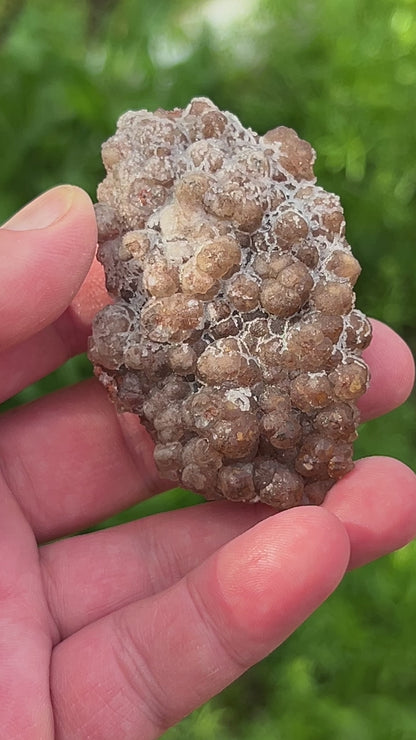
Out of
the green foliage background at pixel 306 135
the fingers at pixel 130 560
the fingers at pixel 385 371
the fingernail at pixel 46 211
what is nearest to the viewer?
the fingernail at pixel 46 211

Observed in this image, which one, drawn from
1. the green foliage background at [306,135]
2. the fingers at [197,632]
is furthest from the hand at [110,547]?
the green foliage background at [306,135]

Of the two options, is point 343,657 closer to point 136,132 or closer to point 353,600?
point 353,600

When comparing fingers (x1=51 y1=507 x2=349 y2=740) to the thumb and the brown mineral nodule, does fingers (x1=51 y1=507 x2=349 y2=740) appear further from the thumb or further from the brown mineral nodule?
the thumb

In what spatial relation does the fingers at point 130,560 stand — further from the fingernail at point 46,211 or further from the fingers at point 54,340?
the fingernail at point 46,211

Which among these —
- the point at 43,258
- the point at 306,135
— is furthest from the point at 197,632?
the point at 306,135

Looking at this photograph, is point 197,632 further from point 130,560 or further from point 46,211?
point 46,211
